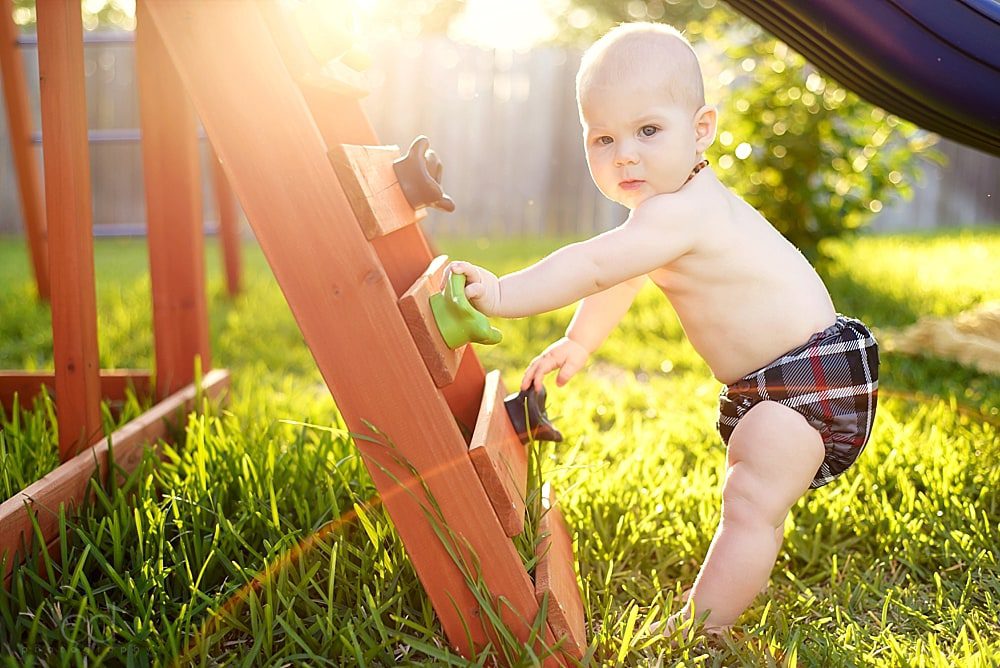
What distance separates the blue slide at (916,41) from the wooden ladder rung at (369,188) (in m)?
0.72

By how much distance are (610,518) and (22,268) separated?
6013 mm

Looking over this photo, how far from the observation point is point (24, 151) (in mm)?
4234

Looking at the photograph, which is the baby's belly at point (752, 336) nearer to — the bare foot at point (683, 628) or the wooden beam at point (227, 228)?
the bare foot at point (683, 628)

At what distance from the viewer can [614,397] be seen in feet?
9.52

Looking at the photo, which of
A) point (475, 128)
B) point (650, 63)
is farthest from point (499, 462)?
point (475, 128)

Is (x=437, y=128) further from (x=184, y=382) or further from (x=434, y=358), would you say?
(x=434, y=358)

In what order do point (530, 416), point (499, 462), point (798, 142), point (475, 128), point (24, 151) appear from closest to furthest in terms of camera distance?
point (499, 462) → point (530, 416) → point (24, 151) → point (798, 142) → point (475, 128)

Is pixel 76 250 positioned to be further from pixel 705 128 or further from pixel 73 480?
pixel 705 128

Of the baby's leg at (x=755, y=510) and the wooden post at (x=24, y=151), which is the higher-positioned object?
the wooden post at (x=24, y=151)

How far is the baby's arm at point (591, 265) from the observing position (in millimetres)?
1354

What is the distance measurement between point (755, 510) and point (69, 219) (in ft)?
4.51

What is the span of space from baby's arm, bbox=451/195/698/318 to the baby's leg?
35 centimetres

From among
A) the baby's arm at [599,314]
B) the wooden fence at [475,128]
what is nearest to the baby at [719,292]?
the baby's arm at [599,314]

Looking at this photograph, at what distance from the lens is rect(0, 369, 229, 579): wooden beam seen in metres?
1.52
